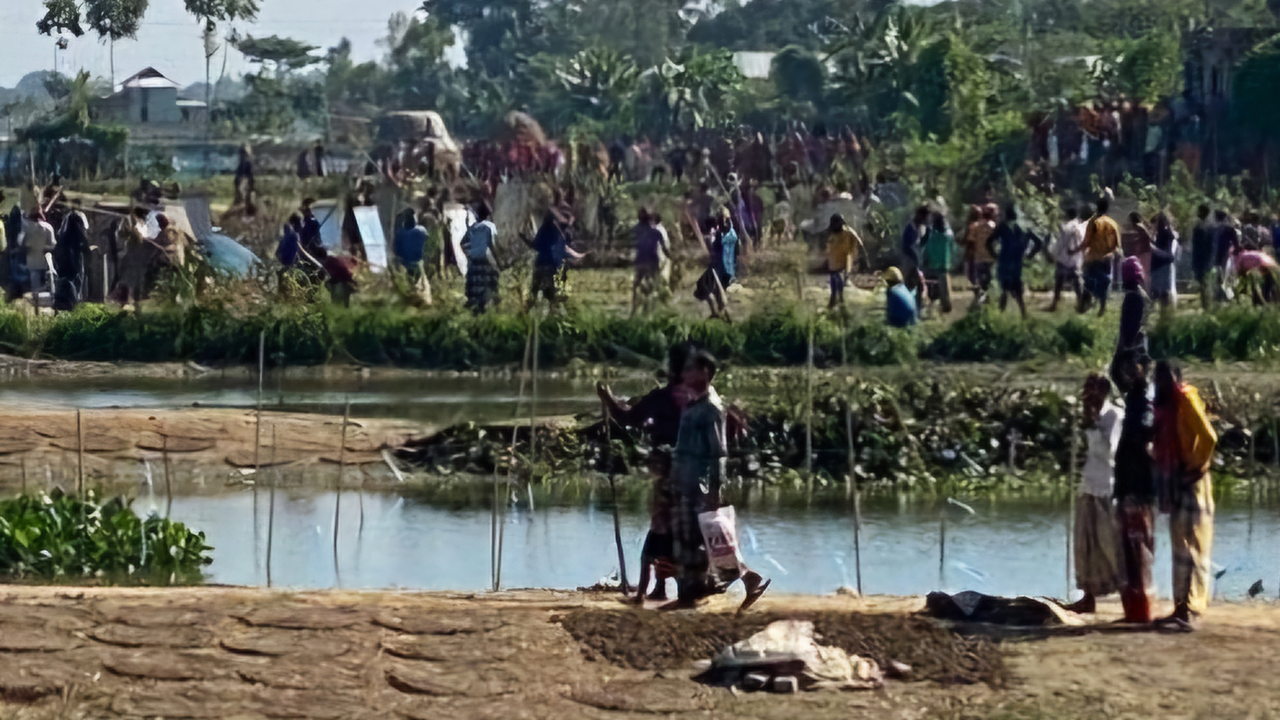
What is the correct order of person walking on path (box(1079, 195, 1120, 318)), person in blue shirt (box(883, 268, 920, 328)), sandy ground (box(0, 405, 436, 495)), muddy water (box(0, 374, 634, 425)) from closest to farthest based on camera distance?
sandy ground (box(0, 405, 436, 495)) < muddy water (box(0, 374, 634, 425)) < person in blue shirt (box(883, 268, 920, 328)) < person walking on path (box(1079, 195, 1120, 318))

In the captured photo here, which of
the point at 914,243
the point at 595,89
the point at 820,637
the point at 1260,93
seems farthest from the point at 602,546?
the point at 595,89

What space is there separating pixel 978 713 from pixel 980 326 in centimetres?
1151

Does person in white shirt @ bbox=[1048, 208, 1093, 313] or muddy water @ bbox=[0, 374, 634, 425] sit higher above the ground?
person in white shirt @ bbox=[1048, 208, 1093, 313]

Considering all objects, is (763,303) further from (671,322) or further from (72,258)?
(72,258)

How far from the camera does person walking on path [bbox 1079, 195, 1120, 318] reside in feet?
61.7

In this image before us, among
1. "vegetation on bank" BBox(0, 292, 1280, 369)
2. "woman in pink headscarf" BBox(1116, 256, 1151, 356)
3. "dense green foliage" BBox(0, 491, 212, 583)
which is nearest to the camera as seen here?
"dense green foliage" BBox(0, 491, 212, 583)

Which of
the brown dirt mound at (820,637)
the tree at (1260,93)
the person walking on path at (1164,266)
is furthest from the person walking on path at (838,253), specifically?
the brown dirt mound at (820,637)

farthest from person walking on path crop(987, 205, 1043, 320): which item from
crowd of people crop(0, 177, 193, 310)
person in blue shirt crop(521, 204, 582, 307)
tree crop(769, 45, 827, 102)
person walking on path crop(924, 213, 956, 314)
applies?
tree crop(769, 45, 827, 102)

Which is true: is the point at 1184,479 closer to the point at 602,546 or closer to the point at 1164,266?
the point at 602,546

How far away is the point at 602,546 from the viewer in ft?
40.1

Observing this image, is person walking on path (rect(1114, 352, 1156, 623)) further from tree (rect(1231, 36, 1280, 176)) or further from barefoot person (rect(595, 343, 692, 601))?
tree (rect(1231, 36, 1280, 176))

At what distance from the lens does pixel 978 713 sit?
741cm

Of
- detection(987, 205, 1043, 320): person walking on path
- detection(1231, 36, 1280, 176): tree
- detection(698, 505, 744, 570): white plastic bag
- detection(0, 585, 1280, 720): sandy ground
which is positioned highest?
detection(1231, 36, 1280, 176): tree

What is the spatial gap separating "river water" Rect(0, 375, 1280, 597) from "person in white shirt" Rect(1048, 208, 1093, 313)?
21.4 feet
